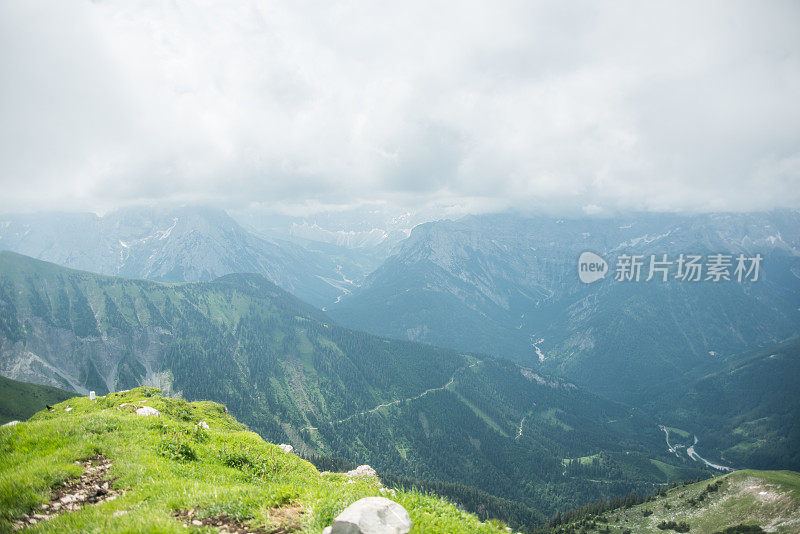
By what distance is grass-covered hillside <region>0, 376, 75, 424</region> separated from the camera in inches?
6658

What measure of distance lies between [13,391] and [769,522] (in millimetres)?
309593

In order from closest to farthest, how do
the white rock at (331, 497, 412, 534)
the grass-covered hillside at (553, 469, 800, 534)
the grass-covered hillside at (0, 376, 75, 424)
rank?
1. the white rock at (331, 497, 412, 534)
2. the grass-covered hillside at (553, 469, 800, 534)
3. the grass-covered hillside at (0, 376, 75, 424)

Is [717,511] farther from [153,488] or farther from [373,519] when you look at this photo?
[153,488]

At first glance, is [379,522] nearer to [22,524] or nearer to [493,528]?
[493,528]

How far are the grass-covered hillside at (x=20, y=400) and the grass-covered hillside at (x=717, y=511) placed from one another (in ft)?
772

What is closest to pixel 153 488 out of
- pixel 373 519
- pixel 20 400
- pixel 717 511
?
pixel 373 519

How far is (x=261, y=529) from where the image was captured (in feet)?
33.8

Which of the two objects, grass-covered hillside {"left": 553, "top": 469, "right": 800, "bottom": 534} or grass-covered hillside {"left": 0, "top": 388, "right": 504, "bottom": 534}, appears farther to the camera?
grass-covered hillside {"left": 553, "top": 469, "right": 800, "bottom": 534}

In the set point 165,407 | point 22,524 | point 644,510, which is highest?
point 22,524

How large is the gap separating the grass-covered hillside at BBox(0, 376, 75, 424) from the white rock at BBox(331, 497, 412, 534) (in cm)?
23347

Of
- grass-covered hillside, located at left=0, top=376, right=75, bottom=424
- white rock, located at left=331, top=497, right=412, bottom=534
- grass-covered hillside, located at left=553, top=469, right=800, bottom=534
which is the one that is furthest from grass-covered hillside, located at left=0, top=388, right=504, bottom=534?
grass-covered hillside, located at left=0, top=376, right=75, bottom=424

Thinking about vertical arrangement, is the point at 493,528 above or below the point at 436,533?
below

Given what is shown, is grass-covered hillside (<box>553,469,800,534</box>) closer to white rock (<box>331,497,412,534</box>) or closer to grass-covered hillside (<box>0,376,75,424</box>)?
white rock (<box>331,497,412,534</box>)

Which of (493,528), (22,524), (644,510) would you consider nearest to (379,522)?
(493,528)
